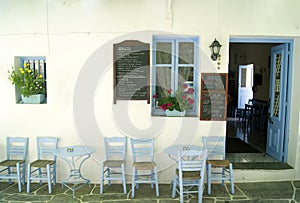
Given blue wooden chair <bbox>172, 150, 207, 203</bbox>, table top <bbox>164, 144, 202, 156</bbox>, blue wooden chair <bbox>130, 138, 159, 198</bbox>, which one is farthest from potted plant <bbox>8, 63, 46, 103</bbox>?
blue wooden chair <bbox>172, 150, 207, 203</bbox>

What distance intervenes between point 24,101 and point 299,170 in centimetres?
495

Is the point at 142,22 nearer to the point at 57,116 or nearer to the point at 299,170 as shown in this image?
the point at 57,116

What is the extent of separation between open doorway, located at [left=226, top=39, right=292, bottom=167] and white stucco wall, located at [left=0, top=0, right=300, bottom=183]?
1966 mm

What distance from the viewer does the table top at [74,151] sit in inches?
155

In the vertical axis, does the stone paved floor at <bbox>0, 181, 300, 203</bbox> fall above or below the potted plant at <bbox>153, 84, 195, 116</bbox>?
below

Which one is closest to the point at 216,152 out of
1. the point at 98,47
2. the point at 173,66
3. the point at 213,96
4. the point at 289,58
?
the point at 213,96

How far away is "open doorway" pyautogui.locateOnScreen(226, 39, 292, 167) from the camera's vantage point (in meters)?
6.49

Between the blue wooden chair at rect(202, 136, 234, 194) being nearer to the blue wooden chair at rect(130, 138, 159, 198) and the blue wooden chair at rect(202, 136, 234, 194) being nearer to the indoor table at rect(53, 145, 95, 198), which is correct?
the blue wooden chair at rect(130, 138, 159, 198)

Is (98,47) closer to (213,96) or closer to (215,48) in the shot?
(215,48)

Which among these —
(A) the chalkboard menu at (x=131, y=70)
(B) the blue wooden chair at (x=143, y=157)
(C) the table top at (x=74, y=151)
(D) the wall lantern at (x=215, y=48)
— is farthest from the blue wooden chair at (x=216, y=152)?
(C) the table top at (x=74, y=151)

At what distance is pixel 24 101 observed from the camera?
4473 mm

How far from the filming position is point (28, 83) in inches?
172

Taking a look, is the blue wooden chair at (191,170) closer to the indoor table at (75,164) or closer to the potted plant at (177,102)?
the potted plant at (177,102)

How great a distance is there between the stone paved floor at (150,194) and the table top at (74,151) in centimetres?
64
